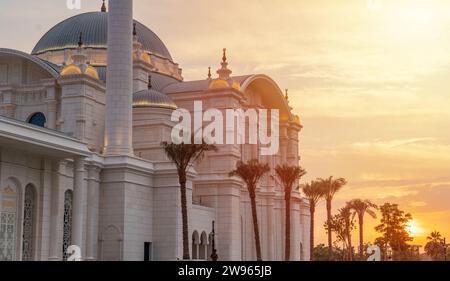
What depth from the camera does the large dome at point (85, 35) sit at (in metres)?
66.3

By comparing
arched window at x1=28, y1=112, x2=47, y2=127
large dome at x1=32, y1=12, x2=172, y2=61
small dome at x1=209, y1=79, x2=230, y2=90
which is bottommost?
arched window at x1=28, y1=112, x2=47, y2=127

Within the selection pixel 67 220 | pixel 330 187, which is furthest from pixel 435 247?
pixel 67 220

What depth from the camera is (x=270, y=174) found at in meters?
68.2

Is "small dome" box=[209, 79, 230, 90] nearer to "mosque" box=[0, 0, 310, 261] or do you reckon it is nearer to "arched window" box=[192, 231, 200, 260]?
"mosque" box=[0, 0, 310, 261]

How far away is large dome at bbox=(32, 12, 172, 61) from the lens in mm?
66275

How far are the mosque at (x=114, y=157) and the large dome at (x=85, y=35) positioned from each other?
12 cm

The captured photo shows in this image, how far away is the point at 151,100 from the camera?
55.1 m

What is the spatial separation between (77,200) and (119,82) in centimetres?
1012

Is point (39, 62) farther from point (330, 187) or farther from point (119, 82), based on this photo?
point (330, 187)

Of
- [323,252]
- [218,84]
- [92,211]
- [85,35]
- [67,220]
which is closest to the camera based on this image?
[67,220]

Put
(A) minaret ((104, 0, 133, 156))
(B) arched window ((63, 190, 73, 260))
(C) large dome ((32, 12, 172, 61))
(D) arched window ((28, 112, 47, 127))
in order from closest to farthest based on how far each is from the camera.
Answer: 1. (B) arched window ((63, 190, 73, 260))
2. (A) minaret ((104, 0, 133, 156))
3. (D) arched window ((28, 112, 47, 127))
4. (C) large dome ((32, 12, 172, 61))

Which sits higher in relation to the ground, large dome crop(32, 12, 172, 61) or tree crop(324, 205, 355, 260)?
large dome crop(32, 12, 172, 61)

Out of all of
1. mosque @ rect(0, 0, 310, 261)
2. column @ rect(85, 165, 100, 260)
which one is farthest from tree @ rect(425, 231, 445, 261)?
column @ rect(85, 165, 100, 260)

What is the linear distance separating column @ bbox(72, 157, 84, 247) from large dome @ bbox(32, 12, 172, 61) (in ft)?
89.2
